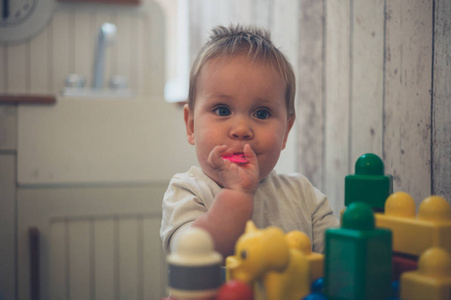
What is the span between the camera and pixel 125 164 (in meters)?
1.58

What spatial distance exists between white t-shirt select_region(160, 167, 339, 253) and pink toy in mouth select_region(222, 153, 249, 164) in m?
0.09

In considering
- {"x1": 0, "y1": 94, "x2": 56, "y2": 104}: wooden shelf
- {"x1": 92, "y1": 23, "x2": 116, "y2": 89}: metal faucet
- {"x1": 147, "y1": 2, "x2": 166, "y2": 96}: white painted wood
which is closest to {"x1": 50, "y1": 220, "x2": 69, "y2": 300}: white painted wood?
{"x1": 0, "y1": 94, "x2": 56, "y2": 104}: wooden shelf

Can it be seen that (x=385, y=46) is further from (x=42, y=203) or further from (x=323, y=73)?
(x=42, y=203)

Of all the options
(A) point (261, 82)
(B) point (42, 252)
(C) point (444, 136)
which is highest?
(A) point (261, 82)

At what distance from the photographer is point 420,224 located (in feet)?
1.68

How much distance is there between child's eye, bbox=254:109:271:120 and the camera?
2.75ft

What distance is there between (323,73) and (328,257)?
783mm

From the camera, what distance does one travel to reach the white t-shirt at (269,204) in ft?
2.49

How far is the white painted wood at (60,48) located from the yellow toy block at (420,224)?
5.09 ft

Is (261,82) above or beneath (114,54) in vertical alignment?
beneath

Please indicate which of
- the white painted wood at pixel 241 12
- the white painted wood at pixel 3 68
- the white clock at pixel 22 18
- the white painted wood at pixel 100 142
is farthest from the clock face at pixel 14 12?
the white painted wood at pixel 241 12

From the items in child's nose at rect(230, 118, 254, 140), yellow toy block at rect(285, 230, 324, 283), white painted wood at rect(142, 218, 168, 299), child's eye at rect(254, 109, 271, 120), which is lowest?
white painted wood at rect(142, 218, 168, 299)

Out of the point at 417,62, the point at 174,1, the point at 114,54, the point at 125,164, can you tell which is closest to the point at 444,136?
the point at 417,62

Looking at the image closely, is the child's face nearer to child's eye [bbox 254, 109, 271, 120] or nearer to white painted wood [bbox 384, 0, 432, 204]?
child's eye [bbox 254, 109, 271, 120]
